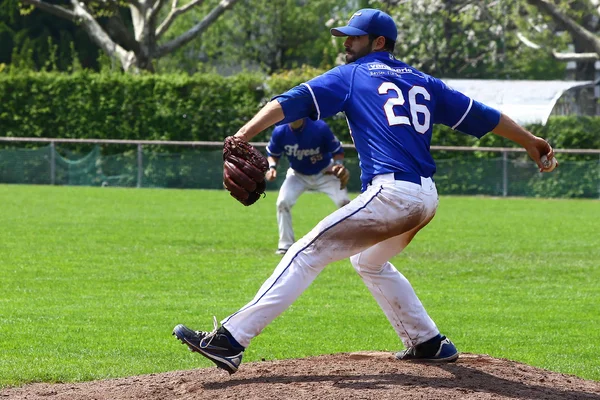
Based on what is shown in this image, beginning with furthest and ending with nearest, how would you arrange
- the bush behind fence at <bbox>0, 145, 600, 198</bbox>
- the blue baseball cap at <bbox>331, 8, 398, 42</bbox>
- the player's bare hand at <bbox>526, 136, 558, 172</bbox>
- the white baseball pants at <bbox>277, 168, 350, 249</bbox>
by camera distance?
the bush behind fence at <bbox>0, 145, 600, 198</bbox>, the white baseball pants at <bbox>277, 168, 350, 249</bbox>, the player's bare hand at <bbox>526, 136, 558, 172</bbox>, the blue baseball cap at <bbox>331, 8, 398, 42</bbox>

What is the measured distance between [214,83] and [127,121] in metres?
2.61

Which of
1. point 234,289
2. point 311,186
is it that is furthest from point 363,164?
point 311,186

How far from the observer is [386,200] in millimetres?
5645

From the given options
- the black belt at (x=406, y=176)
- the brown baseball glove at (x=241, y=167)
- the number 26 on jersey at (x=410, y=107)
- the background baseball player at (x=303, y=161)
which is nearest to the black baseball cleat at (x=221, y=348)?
the brown baseball glove at (x=241, y=167)

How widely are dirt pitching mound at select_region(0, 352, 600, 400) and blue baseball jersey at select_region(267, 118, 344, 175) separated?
780 cm

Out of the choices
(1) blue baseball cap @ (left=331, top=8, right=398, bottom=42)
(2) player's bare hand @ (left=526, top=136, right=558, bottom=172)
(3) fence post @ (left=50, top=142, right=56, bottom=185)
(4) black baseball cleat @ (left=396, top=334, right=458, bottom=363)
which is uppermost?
(1) blue baseball cap @ (left=331, top=8, right=398, bottom=42)

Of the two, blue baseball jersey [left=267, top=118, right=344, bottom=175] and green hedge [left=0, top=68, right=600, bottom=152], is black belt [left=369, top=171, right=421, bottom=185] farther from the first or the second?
green hedge [left=0, top=68, right=600, bottom=152]

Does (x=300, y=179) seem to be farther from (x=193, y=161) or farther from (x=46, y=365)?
(x=193, y=161)

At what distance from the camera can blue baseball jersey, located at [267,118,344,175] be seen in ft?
46.1

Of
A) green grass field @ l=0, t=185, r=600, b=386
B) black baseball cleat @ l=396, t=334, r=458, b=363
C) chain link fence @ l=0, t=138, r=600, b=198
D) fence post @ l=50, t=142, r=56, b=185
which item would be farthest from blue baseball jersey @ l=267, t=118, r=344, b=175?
fence post @ l=50, t=142, r=56, b=185

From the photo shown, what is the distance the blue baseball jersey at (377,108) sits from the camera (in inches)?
222

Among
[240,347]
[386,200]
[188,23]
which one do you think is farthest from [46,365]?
[188,23]

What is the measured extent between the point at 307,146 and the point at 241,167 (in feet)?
27.8

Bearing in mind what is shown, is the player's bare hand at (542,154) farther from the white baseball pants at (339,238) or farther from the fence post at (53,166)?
the fence post at (53,166)
